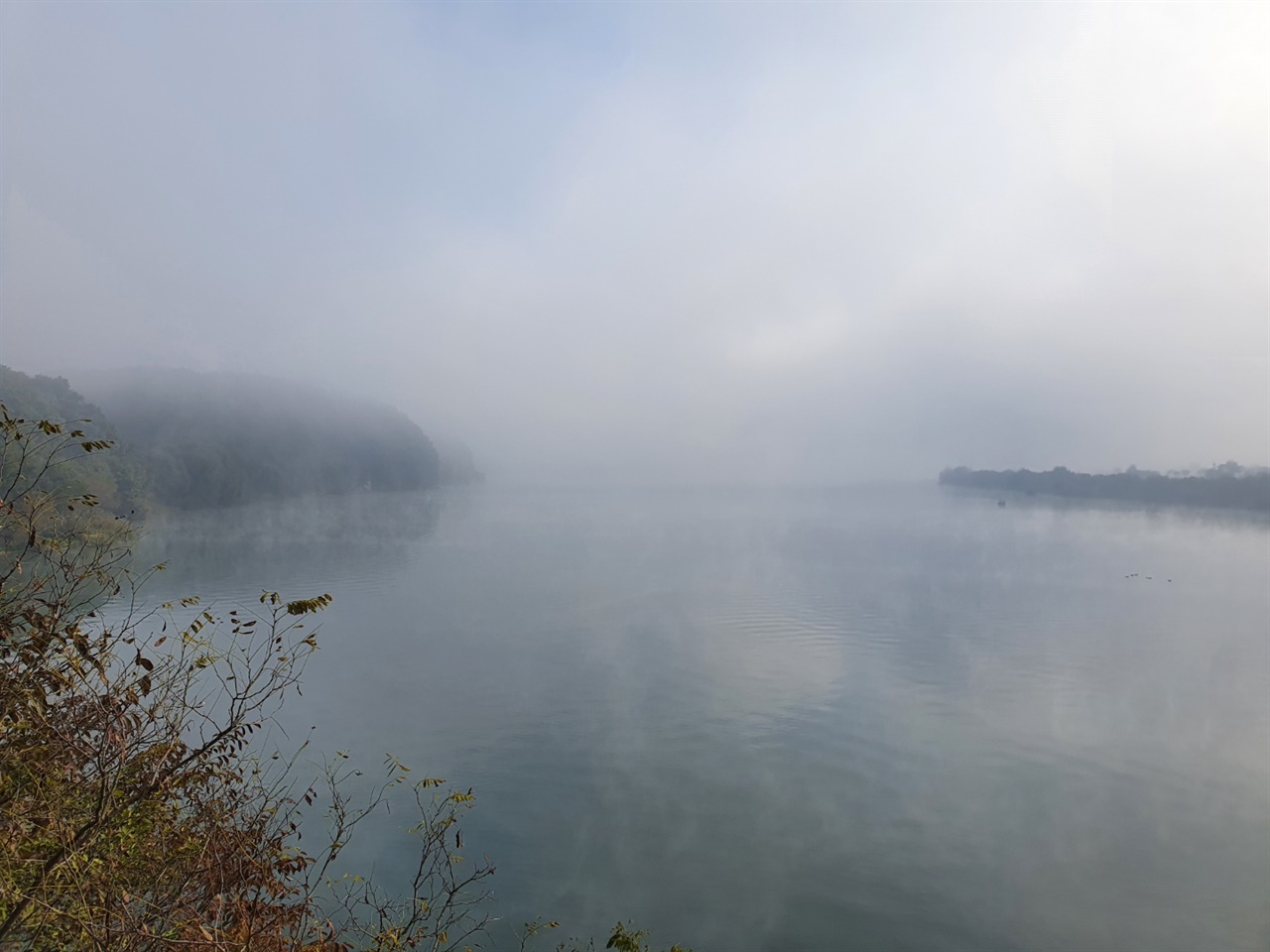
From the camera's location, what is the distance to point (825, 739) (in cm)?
1464

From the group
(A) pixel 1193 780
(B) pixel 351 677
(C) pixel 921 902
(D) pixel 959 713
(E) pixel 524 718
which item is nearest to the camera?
(C) pixel 921 902

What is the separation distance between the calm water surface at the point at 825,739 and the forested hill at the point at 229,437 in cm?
1033

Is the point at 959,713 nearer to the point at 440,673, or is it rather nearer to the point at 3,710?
the point at 440,673

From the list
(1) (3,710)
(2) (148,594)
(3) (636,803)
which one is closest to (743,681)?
(3) (636,803)

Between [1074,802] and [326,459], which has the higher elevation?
[326,459]

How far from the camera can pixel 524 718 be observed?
15500mm

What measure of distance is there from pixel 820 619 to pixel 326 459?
8080cm

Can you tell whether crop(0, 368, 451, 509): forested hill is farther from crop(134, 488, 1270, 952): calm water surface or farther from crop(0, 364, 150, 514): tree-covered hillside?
crop(134, 488, 1270, 952): calm water surface

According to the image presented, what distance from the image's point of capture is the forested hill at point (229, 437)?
3859 centimetres

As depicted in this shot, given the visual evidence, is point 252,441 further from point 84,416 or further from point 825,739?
point 825,739

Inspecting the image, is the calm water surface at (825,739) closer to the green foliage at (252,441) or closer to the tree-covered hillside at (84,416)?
the tree-covered hillside at (84,416)

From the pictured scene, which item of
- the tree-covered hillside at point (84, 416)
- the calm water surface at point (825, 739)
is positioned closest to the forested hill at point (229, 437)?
the tree-covered hillside at point (84, 416)

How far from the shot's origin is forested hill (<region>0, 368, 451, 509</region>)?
127 feet

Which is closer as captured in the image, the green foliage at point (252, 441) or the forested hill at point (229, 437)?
the forested hill at point (229, 437)
